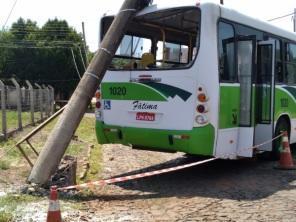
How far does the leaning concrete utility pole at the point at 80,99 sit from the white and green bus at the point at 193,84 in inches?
17.8

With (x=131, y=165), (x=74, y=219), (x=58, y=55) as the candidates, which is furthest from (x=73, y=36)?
(x=74, y=219)

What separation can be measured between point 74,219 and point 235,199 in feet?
8.90

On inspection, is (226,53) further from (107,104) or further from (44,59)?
(44,59)

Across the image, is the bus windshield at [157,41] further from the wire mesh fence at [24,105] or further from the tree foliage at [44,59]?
the tree foliage at [44,59]

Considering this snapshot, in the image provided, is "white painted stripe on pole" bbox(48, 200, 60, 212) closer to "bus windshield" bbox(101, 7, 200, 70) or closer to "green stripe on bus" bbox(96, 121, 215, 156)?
"green stripe on bus" bbox(96, 121, 215, 156)

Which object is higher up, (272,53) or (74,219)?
(272,53)

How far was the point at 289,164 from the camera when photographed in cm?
1138

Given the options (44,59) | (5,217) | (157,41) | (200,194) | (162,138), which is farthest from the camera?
(44,59)

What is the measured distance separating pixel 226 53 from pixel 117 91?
2154 mm

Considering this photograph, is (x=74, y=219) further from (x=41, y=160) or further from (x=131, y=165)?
(x=131, y=165)

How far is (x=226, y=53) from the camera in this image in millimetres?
9977

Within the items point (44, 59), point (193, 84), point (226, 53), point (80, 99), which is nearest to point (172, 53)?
point (226, 53)

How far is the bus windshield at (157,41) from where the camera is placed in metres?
10.4

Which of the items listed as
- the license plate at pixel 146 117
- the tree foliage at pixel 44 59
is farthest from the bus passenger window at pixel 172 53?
the tree foliage at pixel 44 59
